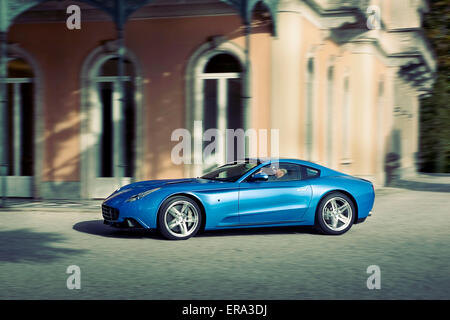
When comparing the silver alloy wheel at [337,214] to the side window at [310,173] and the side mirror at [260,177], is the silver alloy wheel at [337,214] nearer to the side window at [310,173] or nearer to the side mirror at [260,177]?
the side window at [310,173]

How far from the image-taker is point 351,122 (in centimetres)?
2077

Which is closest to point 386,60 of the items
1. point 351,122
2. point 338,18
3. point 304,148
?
point 351,122

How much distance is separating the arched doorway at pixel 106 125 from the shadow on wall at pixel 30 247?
18.3 feet

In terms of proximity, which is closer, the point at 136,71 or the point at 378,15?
the point at 136,71

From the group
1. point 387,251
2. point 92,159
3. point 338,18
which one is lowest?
point 387,251

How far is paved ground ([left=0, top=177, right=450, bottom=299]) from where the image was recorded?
5.98 meters

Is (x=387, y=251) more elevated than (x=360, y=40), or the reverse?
(x=360, y=40)

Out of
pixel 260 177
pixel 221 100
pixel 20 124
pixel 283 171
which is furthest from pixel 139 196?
pixel 20 124

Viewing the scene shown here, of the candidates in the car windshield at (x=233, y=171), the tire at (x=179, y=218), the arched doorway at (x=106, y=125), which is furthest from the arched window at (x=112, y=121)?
the tire at (x=179, y=218)

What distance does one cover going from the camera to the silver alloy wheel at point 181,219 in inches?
357

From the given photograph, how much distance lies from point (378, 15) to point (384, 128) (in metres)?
4.88
